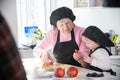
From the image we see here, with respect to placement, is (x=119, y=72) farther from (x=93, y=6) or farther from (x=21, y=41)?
(x=21, y=41)

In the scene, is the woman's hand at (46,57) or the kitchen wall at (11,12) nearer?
the kitchen wall at (11,12)

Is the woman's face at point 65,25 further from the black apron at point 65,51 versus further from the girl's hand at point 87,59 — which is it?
the girl's hand at point 87,59

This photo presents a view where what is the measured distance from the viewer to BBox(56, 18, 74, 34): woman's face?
3.59 feet

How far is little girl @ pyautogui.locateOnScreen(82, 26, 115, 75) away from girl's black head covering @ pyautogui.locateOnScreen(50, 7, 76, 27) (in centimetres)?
11

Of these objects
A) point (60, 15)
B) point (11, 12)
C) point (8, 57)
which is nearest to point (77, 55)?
point (60, 15)

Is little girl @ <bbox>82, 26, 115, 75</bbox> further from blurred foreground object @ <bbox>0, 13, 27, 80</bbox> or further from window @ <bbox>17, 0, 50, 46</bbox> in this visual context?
blurred foreground object @ <bbox>0, 13, 27, 80</bbox>

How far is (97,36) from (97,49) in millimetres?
67

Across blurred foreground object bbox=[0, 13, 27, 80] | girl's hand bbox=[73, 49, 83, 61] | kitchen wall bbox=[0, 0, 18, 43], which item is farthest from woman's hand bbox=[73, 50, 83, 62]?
blurred foreground object bbox=[0, 13, 27, 80]

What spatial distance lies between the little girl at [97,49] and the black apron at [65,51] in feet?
0.18

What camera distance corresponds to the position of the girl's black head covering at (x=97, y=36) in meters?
1.09

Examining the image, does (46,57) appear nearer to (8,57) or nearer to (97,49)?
(97,49)

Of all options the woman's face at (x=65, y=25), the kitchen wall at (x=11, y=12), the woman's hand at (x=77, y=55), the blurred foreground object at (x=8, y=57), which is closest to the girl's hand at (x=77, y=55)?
the woman's hand at (x=77, y=55)

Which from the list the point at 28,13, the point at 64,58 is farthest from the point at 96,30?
the point at 28,13

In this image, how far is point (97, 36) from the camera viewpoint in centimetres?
109
